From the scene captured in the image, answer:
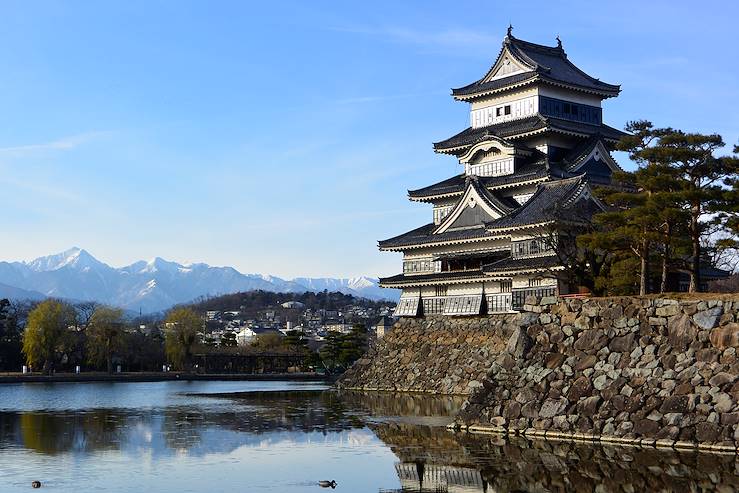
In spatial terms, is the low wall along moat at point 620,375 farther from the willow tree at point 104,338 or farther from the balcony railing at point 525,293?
the willow tree at point 104,338

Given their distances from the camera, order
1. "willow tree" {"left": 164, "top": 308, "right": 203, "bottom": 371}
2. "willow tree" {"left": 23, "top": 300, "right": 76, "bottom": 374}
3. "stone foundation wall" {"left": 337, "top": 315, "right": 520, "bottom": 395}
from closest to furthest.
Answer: "stone foundation wall" {"left": 337, "top": 315, "right": 520, "bottom": 395}, "willow tree" {"left": 23, "top": 300, "right": 76, "bottom": 374}, "willow tree" {"left": 164, "top": 308, "right": 203, "bottom": 371}

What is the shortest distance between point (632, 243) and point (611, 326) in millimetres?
6724

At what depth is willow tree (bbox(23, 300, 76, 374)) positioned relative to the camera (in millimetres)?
67375

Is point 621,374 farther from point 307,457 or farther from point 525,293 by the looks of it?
point 525,293

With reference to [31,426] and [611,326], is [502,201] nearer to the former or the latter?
[611,326]

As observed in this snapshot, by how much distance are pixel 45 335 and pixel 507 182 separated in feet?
118

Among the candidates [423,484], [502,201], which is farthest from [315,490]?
[502,201]

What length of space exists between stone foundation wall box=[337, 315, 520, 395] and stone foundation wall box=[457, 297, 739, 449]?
1244 cm

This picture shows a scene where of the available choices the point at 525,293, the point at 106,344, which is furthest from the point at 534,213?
the point at 106,344

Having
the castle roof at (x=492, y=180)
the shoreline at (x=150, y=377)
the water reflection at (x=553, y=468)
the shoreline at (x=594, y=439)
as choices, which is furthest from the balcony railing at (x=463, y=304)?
the shoreline at (x=150, y=377)

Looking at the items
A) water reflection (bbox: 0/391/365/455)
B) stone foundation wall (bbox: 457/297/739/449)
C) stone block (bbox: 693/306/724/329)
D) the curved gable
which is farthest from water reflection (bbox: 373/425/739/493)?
Answer: the curved gable

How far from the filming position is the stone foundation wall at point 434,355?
139 feet

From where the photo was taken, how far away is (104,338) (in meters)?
71.1

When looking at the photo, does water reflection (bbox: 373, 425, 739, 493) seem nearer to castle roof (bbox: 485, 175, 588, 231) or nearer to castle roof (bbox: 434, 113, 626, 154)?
castle roof (bbox: 485, 175, 588, 231)
